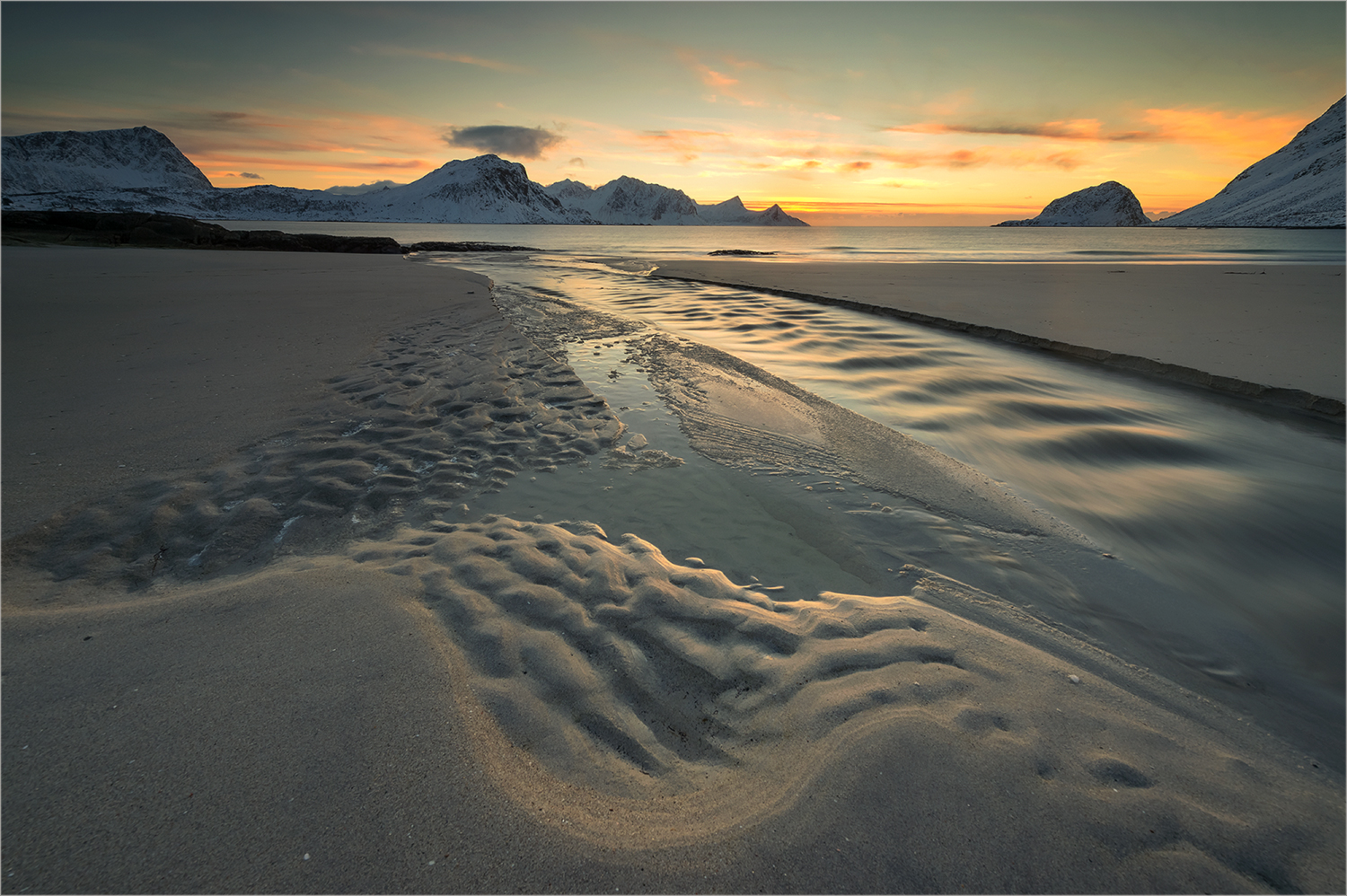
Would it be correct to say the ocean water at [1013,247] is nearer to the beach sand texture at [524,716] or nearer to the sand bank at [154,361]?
the sand bank at [154,361]

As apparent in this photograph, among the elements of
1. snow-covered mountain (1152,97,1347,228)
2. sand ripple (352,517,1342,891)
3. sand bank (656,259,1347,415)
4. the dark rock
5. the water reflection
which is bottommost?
sand ripple (352,517,1342,891)

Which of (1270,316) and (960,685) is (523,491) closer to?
(960,685)

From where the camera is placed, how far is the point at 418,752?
178cm

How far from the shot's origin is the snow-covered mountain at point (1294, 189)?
352ft

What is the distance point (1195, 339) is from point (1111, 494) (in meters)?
5.97

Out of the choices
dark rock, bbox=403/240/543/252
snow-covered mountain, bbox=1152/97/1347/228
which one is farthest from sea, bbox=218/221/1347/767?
snow-covered mountain, bbox=1152/97/1347/228

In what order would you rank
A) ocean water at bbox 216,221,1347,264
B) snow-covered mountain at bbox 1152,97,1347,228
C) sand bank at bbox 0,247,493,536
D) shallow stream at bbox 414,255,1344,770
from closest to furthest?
shallow stream at bbox 414,255,1344,770
sand bank at bbox 0,247,493,536
ocean water at bbox 216,221,1347,264
snow-covered mountain at bbox 1152,97,1347,228

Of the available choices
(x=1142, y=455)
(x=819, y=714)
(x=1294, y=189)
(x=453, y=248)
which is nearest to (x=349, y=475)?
(x=819, y=714)

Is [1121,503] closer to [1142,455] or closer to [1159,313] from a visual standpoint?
[1142,455]

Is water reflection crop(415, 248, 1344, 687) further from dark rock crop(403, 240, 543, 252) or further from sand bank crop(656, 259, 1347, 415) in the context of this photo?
dark rock crop(403, 240, 543, 252)

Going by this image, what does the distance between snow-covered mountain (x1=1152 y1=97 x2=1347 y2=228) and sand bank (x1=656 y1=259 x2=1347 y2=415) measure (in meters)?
126

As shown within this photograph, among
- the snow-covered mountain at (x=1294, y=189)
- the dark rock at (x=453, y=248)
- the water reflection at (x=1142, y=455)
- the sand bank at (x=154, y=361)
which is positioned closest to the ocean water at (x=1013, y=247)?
the dark rock at (x=453, y=248)

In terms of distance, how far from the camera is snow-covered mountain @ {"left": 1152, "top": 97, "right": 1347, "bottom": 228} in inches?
4225

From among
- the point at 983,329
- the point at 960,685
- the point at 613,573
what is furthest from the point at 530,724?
the point at 983,329
